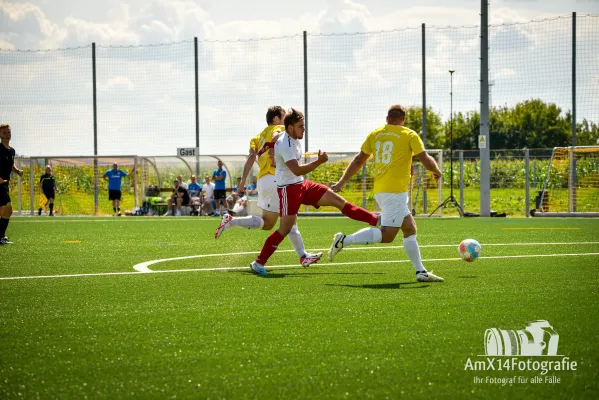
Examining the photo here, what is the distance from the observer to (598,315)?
603cm

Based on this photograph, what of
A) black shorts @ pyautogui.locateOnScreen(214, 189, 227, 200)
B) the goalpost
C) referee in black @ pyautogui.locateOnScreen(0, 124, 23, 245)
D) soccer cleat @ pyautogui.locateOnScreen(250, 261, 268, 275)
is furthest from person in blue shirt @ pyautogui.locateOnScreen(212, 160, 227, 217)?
soccer cleat @ pyautogui.locateOnScreen(250, 261, 268, 275)

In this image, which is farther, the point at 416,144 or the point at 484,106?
the point at 484,106

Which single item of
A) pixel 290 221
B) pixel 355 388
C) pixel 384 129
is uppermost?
pixel 384 129

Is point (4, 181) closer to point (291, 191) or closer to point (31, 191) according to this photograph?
point (291, 191)

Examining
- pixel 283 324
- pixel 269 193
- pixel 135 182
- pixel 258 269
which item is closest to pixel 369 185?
pixel 135 182

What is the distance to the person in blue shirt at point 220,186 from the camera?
29.0 m

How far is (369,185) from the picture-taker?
99.1 ft

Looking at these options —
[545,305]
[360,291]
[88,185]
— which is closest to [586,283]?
[545,305]

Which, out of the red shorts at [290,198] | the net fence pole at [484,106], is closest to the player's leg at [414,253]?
the red shorts at [290,198]

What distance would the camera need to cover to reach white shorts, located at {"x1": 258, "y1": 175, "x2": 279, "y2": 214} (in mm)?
10539

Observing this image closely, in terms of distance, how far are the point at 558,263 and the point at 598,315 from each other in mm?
3897

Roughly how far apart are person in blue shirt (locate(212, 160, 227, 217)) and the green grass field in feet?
58.5

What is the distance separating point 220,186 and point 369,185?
5.80m

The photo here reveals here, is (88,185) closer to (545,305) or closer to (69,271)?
(69,271)
